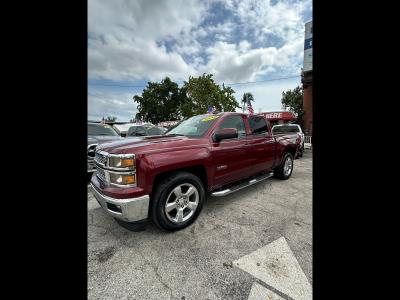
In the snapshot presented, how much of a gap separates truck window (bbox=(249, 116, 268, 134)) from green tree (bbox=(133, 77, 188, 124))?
1542 inches

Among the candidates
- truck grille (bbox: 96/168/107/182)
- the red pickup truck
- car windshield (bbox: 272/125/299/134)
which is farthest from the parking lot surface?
car windshield (bbox: 272/125/299/134)

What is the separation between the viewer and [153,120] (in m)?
43.7

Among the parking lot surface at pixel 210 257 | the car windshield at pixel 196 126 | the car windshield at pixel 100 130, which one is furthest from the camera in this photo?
the car windshield at pixel 100 130

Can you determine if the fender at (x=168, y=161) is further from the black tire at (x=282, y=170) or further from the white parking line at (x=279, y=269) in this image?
the black tire at (x=282, y=170)

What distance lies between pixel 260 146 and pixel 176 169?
212 centimetres

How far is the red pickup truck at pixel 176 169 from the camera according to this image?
2.30 m

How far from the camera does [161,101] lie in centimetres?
4338

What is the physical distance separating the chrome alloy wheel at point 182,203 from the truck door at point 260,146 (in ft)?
4.72

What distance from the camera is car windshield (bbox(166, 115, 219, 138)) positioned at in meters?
3.31

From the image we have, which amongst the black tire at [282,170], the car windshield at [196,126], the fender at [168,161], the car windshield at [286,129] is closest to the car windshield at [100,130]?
the car windshield at [196,126]

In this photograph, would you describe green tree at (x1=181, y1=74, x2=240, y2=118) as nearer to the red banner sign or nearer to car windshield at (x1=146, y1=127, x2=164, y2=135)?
the red banner sign
